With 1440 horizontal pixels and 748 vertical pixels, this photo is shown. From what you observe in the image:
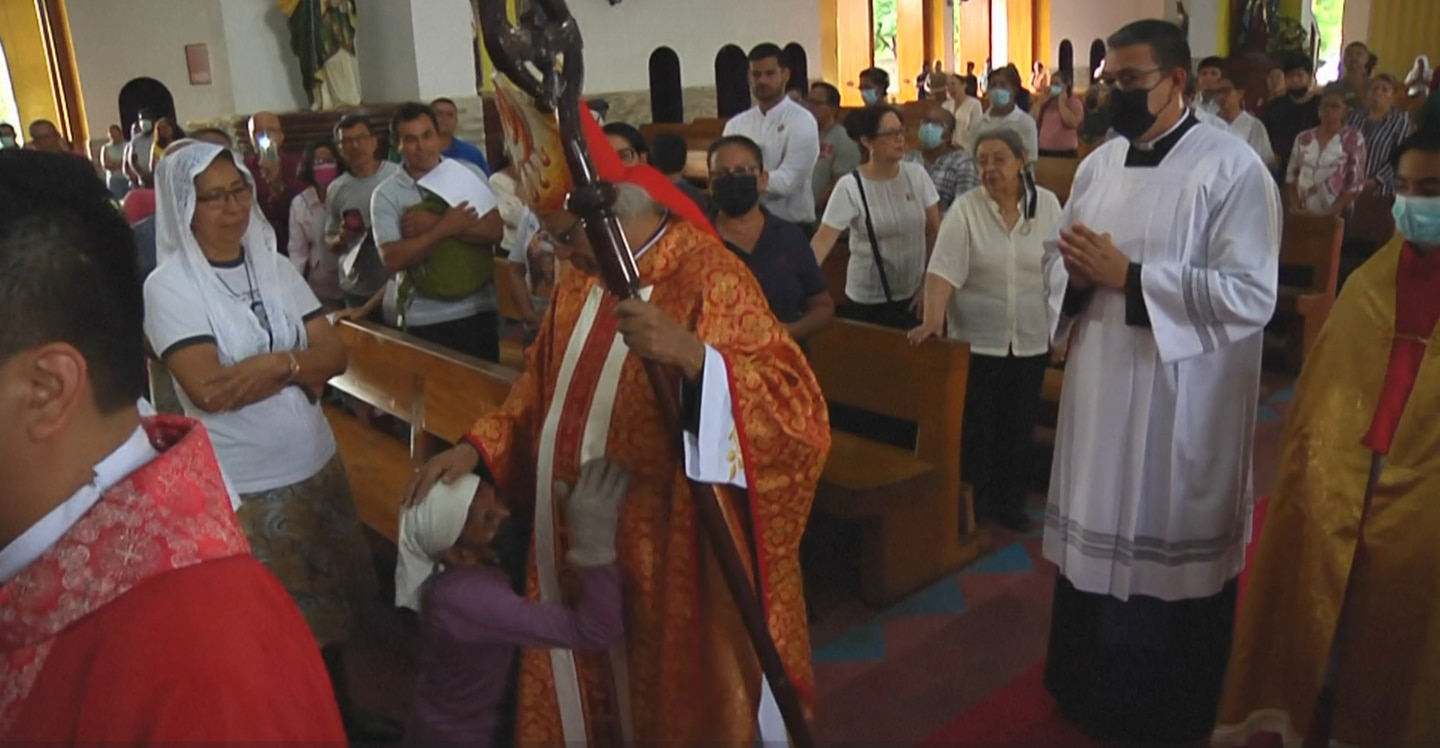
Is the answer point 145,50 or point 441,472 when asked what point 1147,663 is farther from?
point 145,50

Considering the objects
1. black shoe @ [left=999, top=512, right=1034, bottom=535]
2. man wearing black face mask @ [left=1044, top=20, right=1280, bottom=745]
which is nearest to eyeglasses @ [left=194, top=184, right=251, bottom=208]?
A: man wearing black face mask @ [left=1044, top=20, right=1280, bottom=745]

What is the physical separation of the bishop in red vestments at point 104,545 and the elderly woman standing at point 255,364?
157 cm

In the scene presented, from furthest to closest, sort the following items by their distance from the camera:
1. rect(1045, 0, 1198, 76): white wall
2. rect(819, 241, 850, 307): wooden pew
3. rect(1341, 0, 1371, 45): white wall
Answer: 1. rect(1045, 0, 1198, 76): white wall
2. rect(1341, 0, 1371, 45): white wall
3. rect(819, 241, 850, 307): wooden pew

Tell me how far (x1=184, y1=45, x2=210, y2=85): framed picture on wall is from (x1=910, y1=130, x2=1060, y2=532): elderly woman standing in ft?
24.3

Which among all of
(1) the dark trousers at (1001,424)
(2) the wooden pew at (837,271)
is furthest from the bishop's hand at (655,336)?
(2) the wooden pew at (837,271)

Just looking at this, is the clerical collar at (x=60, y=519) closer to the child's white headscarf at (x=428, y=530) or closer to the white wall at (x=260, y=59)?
the child's white headscarf at (x=428, y=530)

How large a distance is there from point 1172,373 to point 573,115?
63.0 inches

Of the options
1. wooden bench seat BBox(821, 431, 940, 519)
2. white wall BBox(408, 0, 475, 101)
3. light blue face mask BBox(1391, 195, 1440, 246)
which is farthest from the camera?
white wall BBox(408, 0, 475, 101)

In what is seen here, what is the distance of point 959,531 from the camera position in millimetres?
4145

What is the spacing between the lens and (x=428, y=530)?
6.86 ft

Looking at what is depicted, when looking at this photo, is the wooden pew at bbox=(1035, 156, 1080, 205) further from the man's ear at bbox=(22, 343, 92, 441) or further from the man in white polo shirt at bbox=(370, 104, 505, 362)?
the man's ear at bbox=(22, 343, 92, 441)

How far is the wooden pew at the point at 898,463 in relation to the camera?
12.2ft

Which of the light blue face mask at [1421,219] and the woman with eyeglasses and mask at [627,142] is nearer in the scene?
the light blue face mask at [1421,219]

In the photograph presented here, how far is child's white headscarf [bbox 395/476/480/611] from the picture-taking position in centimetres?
209
